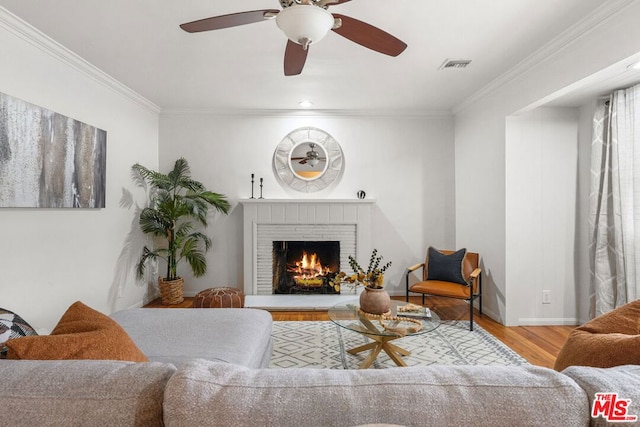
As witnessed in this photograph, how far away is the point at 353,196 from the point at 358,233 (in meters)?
0.52

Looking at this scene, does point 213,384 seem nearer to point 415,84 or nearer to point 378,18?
point 378,18

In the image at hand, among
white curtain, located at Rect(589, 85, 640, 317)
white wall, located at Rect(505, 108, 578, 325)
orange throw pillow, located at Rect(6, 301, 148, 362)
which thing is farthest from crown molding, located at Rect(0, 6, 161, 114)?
white curtain, located at Rect(589, 85, 640, 317)

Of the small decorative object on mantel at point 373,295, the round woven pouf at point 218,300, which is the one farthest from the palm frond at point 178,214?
the small decorative object on mantel at point 373,295

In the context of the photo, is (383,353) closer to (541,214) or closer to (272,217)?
(541,214)

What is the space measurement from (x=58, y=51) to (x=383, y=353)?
3.59m

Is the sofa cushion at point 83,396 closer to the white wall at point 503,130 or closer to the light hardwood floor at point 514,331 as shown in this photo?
the light hardwood floor at point 514,331

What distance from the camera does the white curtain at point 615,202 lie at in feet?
9.71

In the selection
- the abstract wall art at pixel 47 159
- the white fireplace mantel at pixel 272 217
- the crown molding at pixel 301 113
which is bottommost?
the white fireplace mantel at pixel 272 217

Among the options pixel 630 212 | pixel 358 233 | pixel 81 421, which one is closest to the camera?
pixel 81 421

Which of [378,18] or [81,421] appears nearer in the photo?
[81,421]

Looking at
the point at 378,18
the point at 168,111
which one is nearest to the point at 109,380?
the point at 378,18

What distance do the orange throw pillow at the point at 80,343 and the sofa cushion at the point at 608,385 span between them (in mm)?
1327

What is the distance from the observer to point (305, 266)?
4797 millimetres

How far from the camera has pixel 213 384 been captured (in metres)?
0.77
